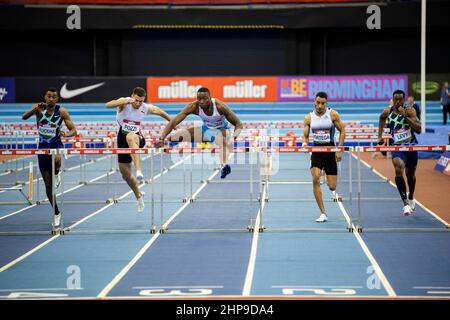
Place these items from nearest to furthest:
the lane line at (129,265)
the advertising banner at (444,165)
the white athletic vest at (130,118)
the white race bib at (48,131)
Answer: the lane line at (129,265) → the white race bib at (48,131) → the white athletic vest at (130,118) → the advertising banner at (444,165)

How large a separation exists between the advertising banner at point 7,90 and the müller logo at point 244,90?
847cm

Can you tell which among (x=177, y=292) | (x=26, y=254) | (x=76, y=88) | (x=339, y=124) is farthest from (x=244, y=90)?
(x=177, y=292)

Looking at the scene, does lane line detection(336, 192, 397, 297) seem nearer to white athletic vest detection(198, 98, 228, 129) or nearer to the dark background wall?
white athletic vest detection(198, 98, 228, 129)

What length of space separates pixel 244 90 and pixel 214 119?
64.6 ft

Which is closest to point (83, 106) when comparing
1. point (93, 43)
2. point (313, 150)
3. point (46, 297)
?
point (93, 43)

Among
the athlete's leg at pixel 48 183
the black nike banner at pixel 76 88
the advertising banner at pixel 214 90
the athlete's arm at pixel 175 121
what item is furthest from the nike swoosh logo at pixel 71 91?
the athlete's arm at pixel 175 121

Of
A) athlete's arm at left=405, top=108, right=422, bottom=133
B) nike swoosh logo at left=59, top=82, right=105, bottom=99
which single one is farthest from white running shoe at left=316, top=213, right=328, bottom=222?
nike swoosh logo at left=59, top=82, right=105, bottom=99

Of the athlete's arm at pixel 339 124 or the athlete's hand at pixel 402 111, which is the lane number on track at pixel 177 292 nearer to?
the athlete's arm at pixel 339 124

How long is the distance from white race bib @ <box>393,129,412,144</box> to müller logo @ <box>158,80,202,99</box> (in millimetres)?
18903

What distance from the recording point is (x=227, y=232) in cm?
1170

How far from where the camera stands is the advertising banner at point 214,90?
31.2 metres

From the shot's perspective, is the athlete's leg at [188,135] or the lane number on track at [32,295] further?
the athlete's leg at [188,135]

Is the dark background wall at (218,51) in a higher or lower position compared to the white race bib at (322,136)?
higher

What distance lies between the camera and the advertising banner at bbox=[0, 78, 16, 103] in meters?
31.7
